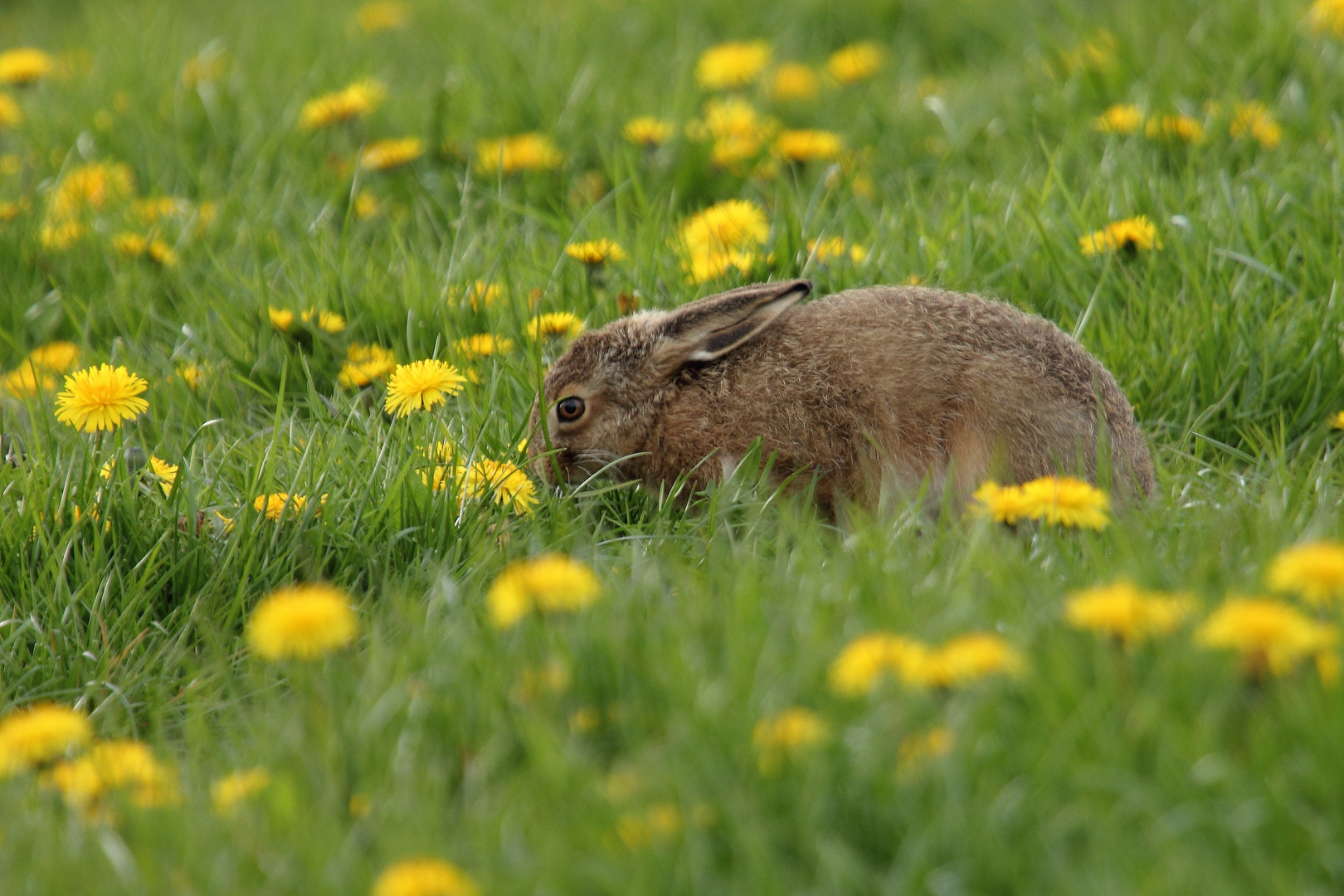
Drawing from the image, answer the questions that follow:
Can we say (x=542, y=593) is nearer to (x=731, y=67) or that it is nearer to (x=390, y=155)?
(x=390, y=155)

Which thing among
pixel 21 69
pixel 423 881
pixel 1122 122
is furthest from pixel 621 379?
pixel 21 69

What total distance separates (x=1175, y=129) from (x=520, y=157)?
2842 millimetres

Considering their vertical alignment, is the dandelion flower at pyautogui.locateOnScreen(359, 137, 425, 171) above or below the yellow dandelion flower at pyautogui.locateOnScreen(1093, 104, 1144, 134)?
above

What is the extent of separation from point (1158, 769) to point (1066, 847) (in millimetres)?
206

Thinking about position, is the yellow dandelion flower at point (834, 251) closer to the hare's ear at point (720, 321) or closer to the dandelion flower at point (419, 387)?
the hare's ear at point (720, 321)

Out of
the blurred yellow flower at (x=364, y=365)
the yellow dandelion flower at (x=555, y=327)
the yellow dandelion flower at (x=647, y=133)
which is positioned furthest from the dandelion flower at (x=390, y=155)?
the yellow dandelion flower at (x=555, y=327)

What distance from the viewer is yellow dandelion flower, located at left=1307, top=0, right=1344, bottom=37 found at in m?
5.95

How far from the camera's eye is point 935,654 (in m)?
2.41

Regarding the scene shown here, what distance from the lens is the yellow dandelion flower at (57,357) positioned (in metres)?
4.93

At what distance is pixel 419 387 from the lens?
13.2 feet

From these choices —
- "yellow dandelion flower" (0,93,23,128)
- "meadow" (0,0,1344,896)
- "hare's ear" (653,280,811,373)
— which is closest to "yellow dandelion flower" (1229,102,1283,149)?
"meadow" (0,0,1344,896)

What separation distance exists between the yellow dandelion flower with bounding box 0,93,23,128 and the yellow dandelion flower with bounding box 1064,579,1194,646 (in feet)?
21.4

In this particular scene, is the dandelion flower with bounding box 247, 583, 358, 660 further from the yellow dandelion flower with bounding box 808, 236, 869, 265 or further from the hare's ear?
the yellow dandelion flower with bounding box 808, 236, 869, 265

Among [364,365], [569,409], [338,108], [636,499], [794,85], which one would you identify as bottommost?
[636,499]
